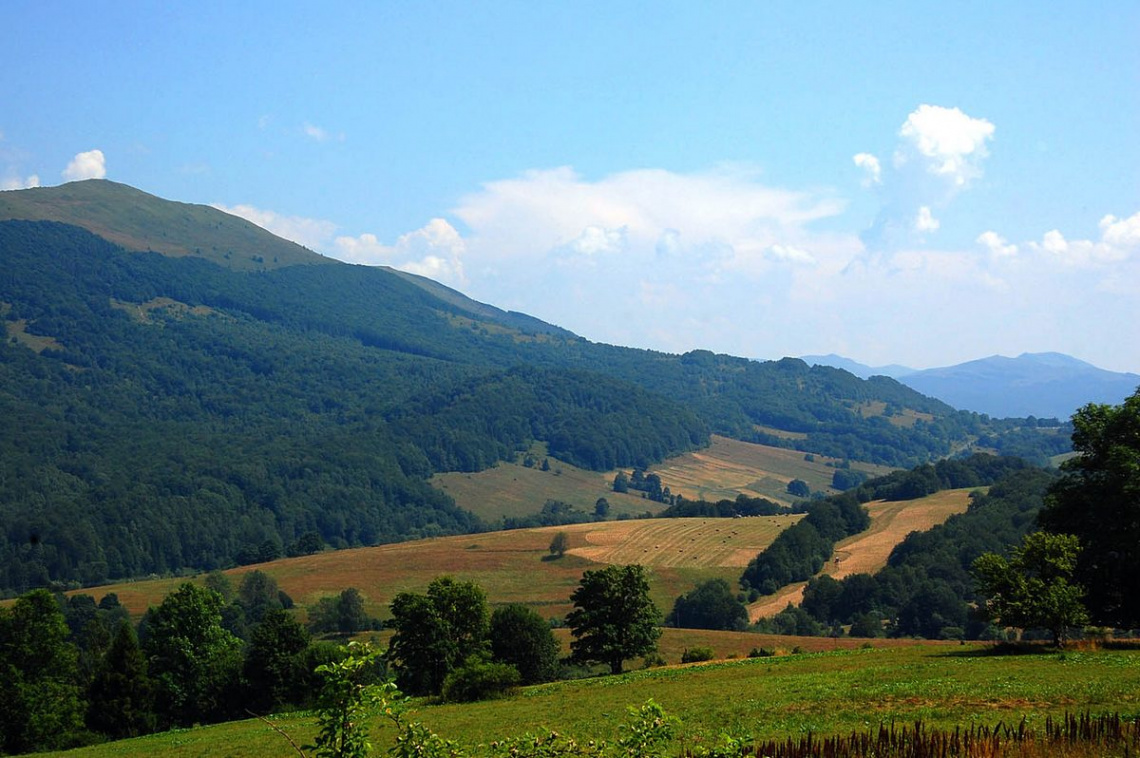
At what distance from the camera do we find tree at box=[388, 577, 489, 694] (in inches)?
2409

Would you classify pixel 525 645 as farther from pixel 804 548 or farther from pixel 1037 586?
pixel 804 548

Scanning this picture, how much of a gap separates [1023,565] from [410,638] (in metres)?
39.4

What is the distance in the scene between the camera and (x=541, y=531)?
185750 millimetres

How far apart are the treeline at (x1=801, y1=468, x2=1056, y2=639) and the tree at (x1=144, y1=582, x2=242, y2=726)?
75.5 meters

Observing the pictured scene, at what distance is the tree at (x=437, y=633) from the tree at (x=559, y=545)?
100710 millimetres

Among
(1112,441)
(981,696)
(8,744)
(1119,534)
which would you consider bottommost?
(8,744)

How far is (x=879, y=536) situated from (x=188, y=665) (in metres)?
121

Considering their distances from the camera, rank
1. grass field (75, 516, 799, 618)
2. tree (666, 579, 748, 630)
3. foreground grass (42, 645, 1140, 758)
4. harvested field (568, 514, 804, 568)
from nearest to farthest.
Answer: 1. foreground grass (42, 645, 1140, 758)
2. tree (666, 579, 748, 630)
3. grass field (75, 516, 799, 618)
4. harvested field (568, 514, 804, 568)

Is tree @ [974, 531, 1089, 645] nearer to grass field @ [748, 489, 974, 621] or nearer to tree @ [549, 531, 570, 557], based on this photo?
grass field @ [748, 489, 974, 621]

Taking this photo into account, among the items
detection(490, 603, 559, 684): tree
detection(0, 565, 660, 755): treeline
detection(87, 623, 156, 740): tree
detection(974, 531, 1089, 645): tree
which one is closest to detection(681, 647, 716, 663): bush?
detection(0, 565, 660, 755): treeline

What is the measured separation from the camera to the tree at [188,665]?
64.6 meters

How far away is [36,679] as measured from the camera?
180ft

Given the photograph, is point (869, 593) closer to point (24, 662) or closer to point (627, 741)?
point (24, 662)

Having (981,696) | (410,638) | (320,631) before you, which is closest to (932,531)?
(320,631)
